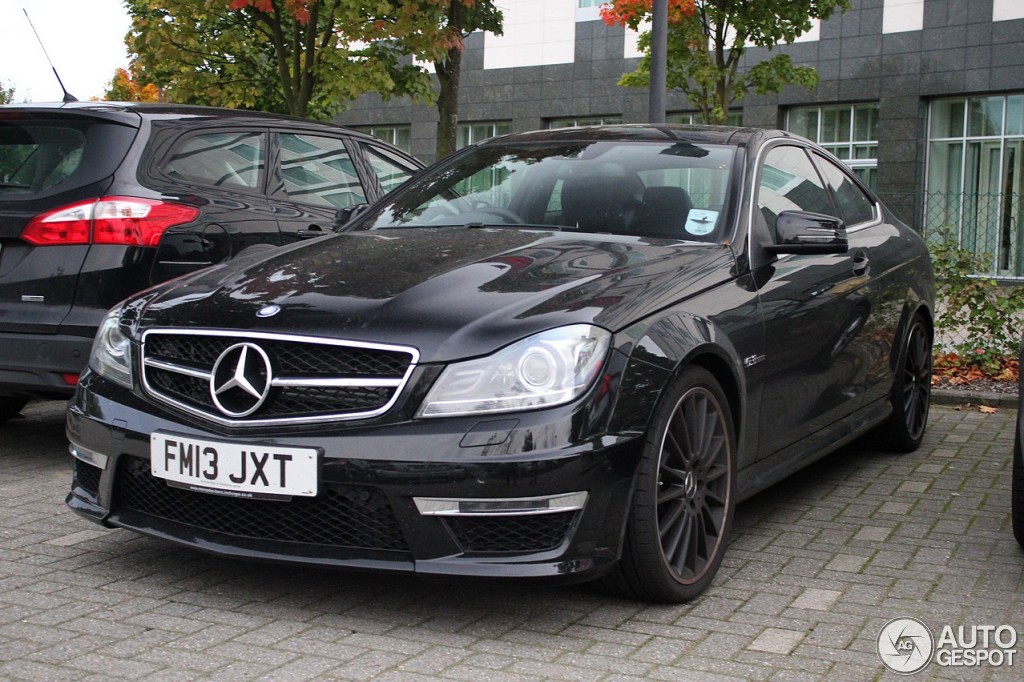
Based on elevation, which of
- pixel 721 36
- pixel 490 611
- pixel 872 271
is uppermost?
pixel 721 36

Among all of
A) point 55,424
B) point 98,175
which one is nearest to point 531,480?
point 98,175

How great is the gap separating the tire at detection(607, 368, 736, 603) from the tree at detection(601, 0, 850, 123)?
1206cm

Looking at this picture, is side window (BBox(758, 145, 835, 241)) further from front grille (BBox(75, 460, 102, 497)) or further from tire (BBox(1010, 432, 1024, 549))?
front grille (BBox(75, 460, 102, 497))

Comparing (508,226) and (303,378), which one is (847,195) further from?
(303,378)

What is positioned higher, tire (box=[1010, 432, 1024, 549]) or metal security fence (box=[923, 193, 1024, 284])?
metal security fence (box=[923, 193, 1024, 284])

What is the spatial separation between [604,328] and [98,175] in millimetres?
2989

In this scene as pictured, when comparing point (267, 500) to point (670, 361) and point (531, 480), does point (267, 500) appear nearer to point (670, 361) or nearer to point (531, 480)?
point (531, 480)

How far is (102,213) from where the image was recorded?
5500 millimetres

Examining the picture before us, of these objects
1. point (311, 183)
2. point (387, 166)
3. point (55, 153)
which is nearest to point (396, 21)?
point (387, 166)

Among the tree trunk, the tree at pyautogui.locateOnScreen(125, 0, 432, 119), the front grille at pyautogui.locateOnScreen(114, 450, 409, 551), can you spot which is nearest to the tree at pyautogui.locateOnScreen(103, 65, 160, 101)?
the tree at pyautogui.locateOnScreen(125, 0, 432, 119)

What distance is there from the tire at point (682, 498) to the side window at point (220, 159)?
3061 millimetres

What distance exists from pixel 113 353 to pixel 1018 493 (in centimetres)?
318

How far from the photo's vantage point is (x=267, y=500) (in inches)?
141

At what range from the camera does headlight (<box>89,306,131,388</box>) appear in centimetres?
397
